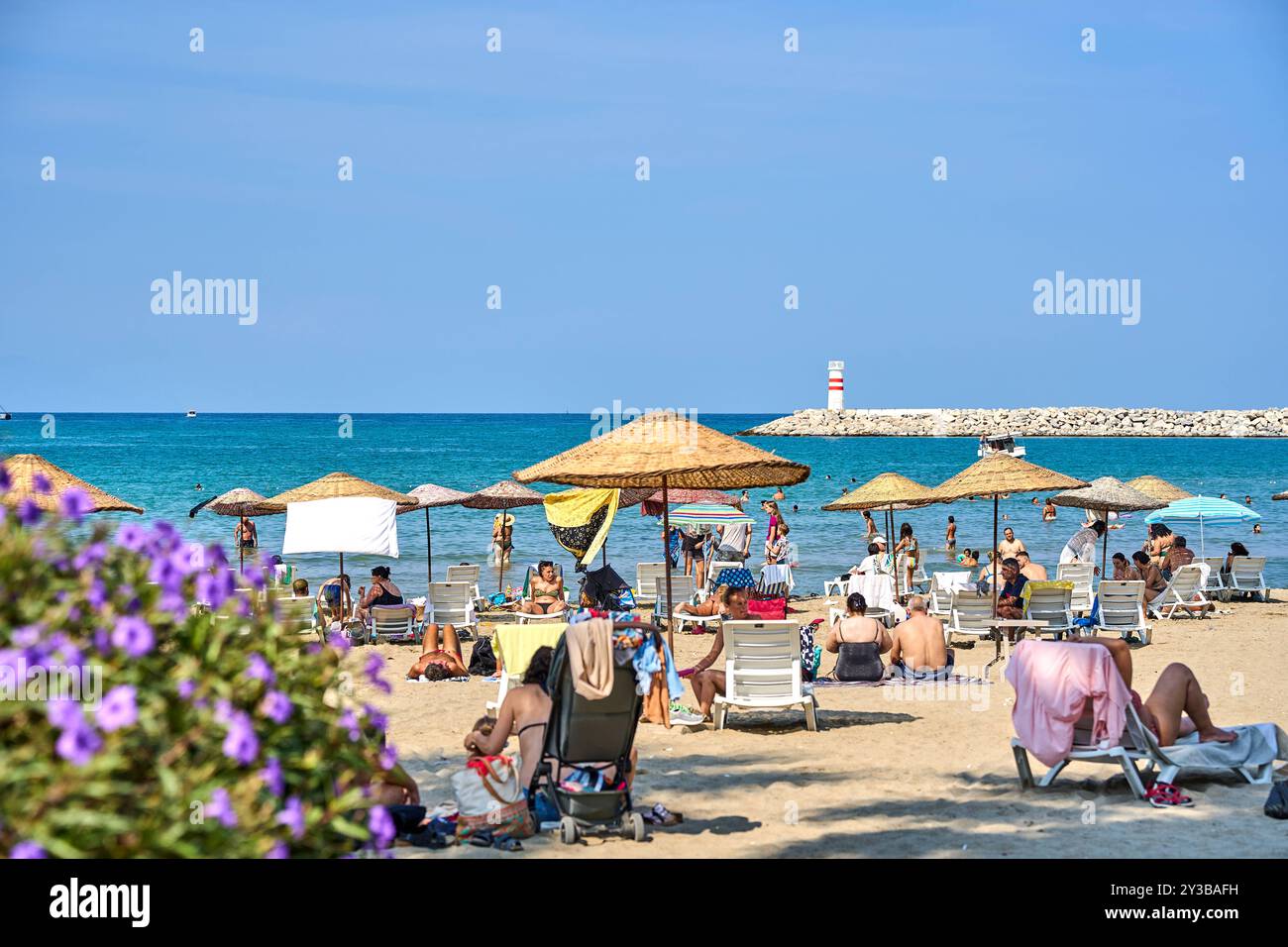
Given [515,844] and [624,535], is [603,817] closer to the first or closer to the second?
[515,844]

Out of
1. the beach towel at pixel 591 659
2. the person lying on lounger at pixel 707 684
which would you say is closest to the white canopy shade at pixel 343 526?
the person lying on lounger at pixel 707 684

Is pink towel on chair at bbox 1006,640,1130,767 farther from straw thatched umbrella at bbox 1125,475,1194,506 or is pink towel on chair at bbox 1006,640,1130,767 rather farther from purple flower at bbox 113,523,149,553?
straw thatched umbrella at bbox 1125,475,1194,506

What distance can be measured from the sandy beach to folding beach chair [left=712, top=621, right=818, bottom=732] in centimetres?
27

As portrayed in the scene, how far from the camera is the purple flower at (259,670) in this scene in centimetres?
286

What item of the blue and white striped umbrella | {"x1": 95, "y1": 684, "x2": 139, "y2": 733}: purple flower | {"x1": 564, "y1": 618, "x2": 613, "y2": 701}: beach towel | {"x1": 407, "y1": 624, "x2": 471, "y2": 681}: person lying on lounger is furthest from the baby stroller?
the blue and white striped umbrella

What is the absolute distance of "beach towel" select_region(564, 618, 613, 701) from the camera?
6.30 meters

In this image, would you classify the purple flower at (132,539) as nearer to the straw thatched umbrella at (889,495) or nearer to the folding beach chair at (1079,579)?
the straw thatched umbrella at (889,495)

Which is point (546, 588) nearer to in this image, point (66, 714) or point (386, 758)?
point (386, 758)

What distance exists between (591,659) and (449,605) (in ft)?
29.4

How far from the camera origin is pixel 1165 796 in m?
7.01

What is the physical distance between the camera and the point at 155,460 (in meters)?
75.2

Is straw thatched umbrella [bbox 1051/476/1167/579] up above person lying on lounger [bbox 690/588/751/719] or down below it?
above
